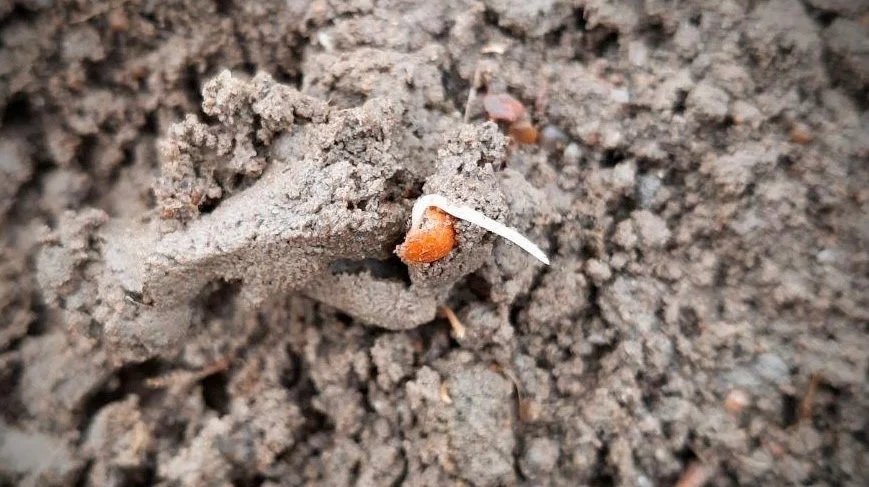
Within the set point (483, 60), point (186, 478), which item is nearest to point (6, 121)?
point (186, 478)

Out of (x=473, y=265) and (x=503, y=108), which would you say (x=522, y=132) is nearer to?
(x=503, y=108)

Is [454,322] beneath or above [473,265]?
beneath

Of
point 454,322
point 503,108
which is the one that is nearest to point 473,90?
point 503,108

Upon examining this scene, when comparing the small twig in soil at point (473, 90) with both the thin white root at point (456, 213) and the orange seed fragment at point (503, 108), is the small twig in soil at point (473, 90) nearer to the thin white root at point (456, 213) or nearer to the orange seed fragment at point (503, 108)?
the orange seed fragment at point (503, 108)

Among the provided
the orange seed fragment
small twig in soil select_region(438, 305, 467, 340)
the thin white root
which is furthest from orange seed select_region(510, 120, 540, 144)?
small twig in soil select_region(438, 305, 467, 340)

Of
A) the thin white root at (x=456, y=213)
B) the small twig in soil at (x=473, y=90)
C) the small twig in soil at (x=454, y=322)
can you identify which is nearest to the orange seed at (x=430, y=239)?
the thin white root at (x=456, y=213)

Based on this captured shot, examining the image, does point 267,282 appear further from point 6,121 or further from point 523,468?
point 6,121

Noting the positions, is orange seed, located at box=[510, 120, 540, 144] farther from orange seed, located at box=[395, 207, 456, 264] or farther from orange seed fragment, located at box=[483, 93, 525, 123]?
orange seed, located at box=[395, 207, 456, 264]
